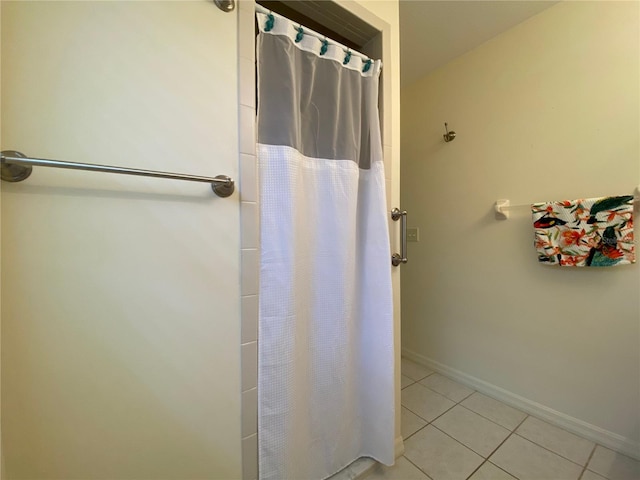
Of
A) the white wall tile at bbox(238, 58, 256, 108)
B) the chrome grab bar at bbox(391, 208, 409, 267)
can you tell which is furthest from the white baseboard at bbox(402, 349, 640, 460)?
the white wall tile at bbox(238, 58, 256, 108)

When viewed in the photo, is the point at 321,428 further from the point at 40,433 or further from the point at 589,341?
the point at 589,341

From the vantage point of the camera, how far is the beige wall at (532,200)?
1174 millimetres

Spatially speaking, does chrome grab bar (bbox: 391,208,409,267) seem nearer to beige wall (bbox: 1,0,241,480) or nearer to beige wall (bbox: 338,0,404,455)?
beige wall (bbox: 338,0,404,455)

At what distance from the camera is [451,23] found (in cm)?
146

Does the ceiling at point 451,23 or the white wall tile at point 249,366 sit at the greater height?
the ceiling at point 451,23

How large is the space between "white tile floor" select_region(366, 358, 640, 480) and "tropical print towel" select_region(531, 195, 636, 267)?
95 cm

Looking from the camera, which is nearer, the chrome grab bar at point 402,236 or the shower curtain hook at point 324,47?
the shower curtain hook at point 324,47

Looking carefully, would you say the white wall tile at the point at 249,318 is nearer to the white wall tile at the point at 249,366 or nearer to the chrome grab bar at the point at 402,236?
the white wall tile at the point at 249,366

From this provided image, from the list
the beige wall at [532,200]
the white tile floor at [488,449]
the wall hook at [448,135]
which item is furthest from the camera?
the wall hook at [448,135]

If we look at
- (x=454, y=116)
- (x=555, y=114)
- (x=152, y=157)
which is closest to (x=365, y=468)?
(x=152, y=157)

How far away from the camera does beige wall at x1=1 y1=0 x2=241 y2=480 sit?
0.54 metres

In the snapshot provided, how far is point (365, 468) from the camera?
108 centimetres

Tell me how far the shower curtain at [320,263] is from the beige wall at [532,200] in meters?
1.07

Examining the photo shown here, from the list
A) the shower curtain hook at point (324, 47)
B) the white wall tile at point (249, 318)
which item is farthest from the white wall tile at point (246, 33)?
the white wall tile at point (249, 318)
